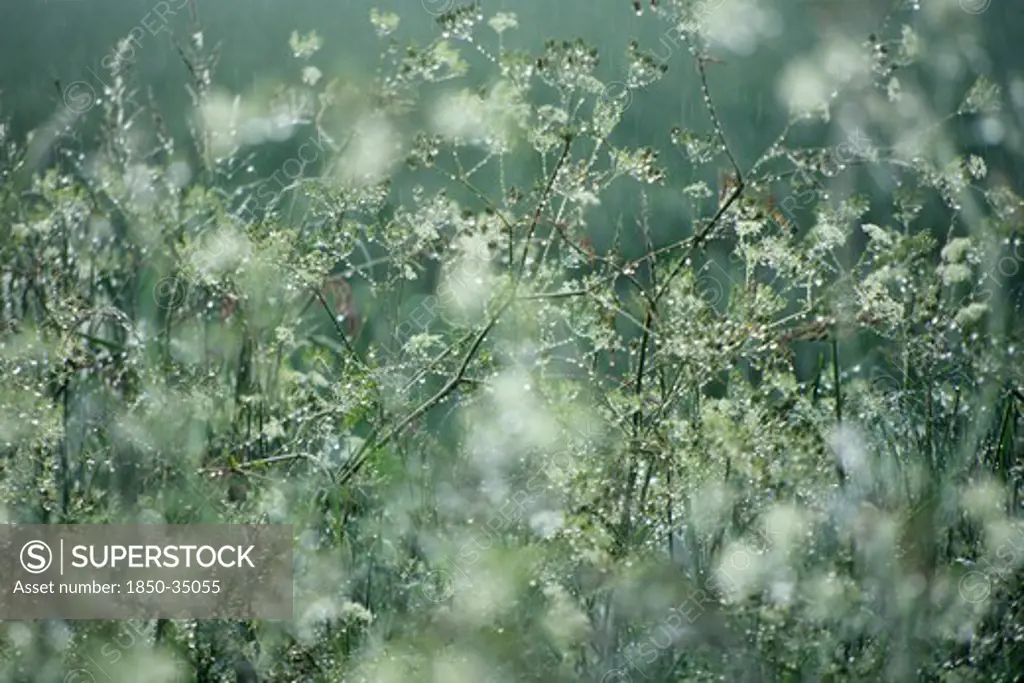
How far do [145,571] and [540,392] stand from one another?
1.87 feet

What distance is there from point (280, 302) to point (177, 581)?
1.34ft

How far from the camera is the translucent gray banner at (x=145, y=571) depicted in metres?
2.01

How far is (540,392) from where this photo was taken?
6.66 feet

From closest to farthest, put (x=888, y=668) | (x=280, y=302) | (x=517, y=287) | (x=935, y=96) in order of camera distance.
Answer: (x=888, y=668)
(x=517, y=287)
(x=280, y=302)
(x=935, y=96)

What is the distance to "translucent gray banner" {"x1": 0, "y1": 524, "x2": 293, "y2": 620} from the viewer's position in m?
2.01

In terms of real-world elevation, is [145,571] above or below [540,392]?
below

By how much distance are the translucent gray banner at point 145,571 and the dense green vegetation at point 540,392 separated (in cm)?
2

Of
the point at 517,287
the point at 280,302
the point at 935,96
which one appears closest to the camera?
the point at 517,287

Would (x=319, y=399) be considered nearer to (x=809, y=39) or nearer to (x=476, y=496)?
(x=476, y=496)

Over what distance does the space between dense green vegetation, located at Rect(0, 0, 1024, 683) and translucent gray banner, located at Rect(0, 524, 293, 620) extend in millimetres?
23

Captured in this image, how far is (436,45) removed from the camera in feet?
7.18

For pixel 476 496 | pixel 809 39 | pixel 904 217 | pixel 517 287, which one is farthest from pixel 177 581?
pixel 809 39

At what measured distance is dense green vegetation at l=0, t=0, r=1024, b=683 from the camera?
1935 mm

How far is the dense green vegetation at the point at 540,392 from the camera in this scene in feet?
6.35
